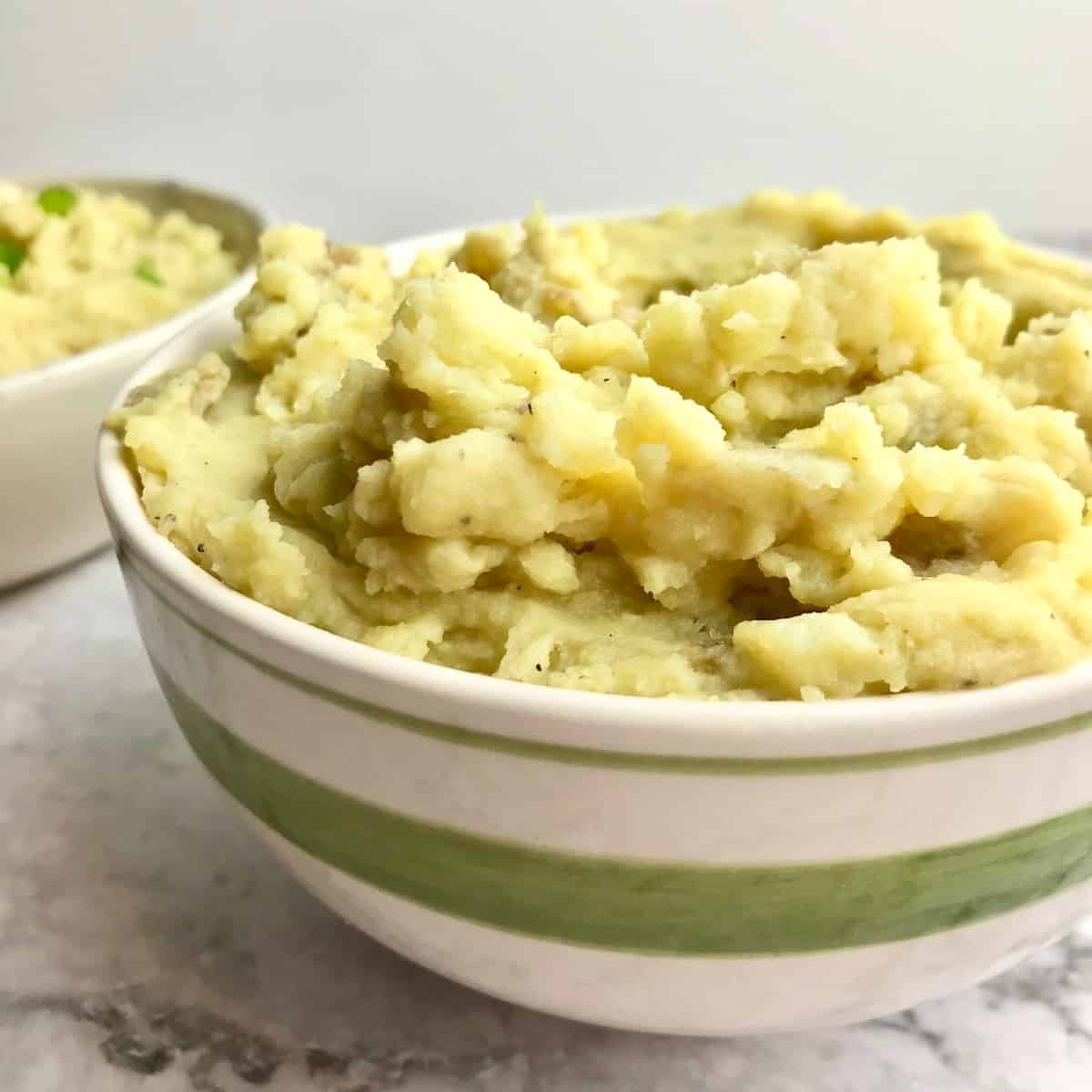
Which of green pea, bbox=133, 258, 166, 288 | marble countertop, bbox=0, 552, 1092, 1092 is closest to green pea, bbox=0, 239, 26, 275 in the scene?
green pea, bbox=133, 258, 166, 288

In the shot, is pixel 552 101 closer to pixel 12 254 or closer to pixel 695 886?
pixel 12 254

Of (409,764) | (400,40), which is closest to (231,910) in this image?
(409,764)

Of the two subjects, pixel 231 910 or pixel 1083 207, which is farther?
pixel 1083 207

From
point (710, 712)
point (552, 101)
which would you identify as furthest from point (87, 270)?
point (710, 712)

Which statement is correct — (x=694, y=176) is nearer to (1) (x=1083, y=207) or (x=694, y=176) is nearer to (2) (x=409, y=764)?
(1) (x=1083, y=207)

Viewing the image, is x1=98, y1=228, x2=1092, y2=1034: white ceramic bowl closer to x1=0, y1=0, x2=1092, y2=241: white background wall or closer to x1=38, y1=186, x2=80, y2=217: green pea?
x1=38, y1=186, x2=80, y2=217: green pea
